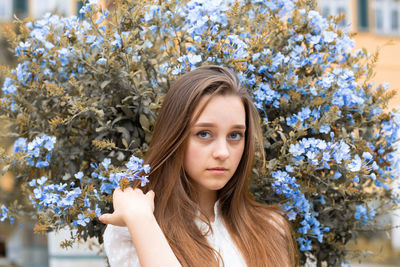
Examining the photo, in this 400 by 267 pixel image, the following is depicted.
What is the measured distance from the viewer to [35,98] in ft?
7.68

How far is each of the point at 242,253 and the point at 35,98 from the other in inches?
41.3

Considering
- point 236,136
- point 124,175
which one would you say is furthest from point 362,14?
point 124,175

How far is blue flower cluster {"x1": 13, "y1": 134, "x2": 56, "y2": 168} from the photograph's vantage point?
7.14 feet

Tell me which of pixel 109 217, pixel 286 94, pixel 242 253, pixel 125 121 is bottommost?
pixel 242 253

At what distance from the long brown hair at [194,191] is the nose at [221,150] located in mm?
107

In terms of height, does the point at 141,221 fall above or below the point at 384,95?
below

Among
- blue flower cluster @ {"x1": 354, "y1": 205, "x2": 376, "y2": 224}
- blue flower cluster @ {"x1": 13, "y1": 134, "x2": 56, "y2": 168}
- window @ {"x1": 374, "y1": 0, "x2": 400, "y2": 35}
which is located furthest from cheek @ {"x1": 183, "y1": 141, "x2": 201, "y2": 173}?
window @ {"x1": 374, "y1": 0, "x2": 400, "y2": 35}

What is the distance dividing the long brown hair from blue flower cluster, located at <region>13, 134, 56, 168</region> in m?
0.45

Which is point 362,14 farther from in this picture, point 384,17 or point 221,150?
Answer: point 221,150

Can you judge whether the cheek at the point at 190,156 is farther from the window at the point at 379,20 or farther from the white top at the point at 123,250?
the window at the point at 379,20

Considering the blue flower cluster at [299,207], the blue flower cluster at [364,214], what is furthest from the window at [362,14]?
the blue flower cluster at [299,207]

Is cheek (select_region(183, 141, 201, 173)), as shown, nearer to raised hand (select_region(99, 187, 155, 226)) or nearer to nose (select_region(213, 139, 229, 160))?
nose (select_region(213, 139, 229, 160))

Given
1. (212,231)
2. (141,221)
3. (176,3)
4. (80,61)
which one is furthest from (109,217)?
(176,3)

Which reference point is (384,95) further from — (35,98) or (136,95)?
(35,98)
